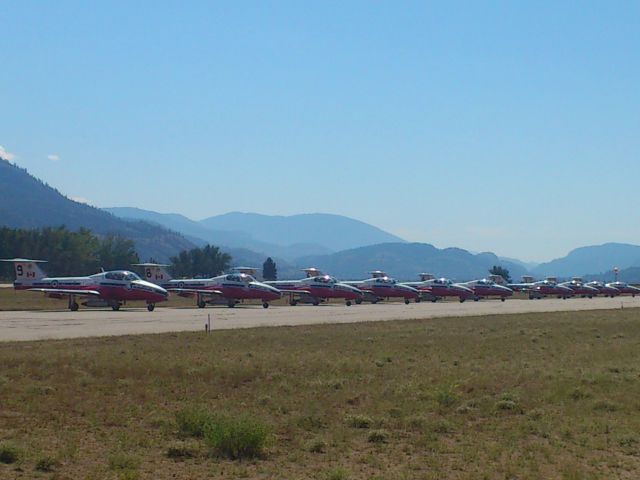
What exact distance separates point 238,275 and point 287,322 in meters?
20.5

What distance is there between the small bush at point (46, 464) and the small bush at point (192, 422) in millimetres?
2591

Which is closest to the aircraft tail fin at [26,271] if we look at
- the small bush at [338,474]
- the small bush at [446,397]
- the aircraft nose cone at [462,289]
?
the aircraft nose cone at [462,289]

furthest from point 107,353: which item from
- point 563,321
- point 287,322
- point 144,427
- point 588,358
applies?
point 563,321

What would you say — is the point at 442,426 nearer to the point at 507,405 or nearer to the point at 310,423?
the point at 310,423

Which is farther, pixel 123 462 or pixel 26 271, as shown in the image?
pixel 26 271

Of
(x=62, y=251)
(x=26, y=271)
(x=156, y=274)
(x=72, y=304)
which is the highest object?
(x=62, y=251)

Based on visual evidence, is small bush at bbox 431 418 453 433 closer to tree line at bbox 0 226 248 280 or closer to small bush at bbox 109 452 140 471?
small bush at bbox 109 452 140 471

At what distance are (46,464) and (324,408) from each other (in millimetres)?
6332

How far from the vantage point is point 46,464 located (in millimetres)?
11398

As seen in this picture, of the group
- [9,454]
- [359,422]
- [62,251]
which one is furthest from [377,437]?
[62,251]

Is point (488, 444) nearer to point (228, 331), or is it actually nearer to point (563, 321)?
point (228, 331)

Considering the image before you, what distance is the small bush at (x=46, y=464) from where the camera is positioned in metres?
11.3

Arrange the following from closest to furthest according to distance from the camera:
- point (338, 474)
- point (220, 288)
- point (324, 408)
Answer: point (338, 474)
point (324, 408)
point (220, 288)

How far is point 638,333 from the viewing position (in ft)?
117
